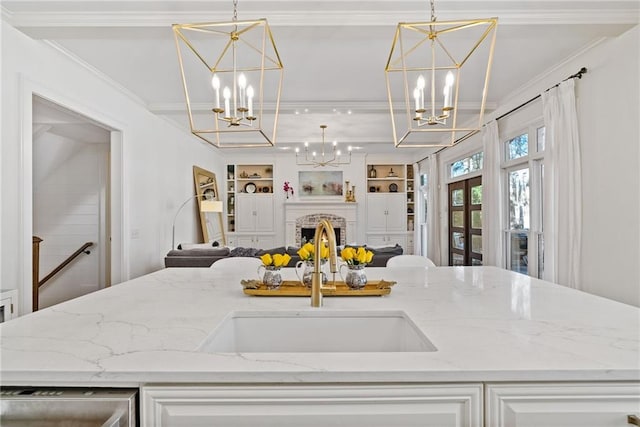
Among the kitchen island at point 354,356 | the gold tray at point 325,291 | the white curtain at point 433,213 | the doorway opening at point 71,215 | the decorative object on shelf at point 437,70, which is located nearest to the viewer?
the kitchen island at point 354,356

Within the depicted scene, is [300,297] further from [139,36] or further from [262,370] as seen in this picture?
[139,36]

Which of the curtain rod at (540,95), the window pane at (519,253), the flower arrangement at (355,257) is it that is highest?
the curtain rod at (540,95)

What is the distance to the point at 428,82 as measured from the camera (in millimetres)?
4348

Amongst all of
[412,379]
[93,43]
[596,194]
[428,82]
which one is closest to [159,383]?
[412,379]

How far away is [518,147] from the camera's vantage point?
4.61 meters

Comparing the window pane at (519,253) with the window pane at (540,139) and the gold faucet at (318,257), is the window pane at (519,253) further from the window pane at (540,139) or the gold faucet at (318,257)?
the gold faucet at (318,257)

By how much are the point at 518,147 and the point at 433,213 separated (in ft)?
9.42

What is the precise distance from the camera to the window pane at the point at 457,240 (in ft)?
21.4

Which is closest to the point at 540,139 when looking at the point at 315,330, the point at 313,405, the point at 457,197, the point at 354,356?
the point at 457,197

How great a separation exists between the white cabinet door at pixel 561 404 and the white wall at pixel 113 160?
325 cm

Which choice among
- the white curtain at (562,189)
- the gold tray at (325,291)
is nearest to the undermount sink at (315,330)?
the gold tray at (325,291)

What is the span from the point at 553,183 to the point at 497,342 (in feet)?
10.4

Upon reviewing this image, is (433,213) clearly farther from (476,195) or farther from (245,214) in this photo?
(245,214)

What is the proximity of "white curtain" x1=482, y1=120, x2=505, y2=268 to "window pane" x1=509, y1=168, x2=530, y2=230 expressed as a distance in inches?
4.6
